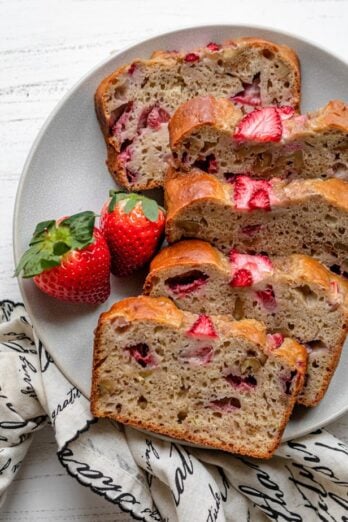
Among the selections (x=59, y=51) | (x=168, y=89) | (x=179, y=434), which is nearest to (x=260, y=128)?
(x=168, y=89)

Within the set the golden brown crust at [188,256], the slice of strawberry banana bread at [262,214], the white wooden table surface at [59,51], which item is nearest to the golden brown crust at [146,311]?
the golden brown crust at [188,256]

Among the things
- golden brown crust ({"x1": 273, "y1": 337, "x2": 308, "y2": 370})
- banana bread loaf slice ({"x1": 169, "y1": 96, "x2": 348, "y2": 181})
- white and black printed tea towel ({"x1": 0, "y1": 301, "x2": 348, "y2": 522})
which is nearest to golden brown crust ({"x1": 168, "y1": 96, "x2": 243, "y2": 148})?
banana bread loaf slice ({"x1": 169, "y1": 96, "x2": 348, "y2": 181})

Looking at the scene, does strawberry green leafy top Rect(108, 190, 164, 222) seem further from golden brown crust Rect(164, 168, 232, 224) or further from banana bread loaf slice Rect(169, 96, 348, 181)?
banana bread loaf slice Rect(169, 96, 348, 181)

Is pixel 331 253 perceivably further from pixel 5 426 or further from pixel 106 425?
pixel 5 426

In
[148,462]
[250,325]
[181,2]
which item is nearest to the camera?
[250,325]

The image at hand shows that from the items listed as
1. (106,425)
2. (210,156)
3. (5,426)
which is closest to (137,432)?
(106,425)

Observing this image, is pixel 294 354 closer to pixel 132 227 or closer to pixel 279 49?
pixel 132 227

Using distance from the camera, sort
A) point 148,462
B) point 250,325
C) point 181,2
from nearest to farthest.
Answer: point 250,325
point 148,462
point 181,2
